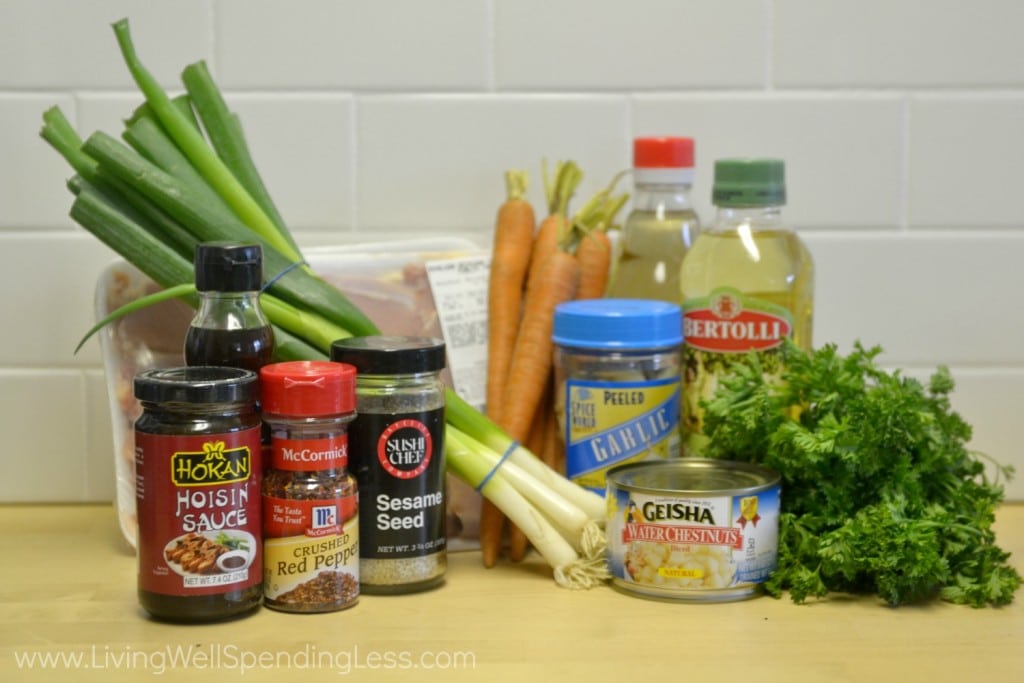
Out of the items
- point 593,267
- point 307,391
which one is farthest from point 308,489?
point 593,267

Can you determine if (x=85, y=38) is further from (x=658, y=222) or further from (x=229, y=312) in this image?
(x=658, y=222)

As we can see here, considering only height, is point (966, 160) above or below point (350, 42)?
below

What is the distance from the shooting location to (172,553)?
974 millimetres

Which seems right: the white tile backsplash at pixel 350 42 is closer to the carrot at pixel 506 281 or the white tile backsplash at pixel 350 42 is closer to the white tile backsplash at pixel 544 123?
the white tile backsplash at pixel 544 123

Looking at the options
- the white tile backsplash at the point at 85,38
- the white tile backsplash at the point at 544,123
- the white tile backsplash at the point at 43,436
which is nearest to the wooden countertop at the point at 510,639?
the white tile backsplash at the point at 43,436

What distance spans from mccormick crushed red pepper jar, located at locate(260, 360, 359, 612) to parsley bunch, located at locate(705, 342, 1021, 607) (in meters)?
0.34

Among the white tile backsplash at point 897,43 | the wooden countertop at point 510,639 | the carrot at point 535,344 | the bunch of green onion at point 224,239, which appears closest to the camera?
the wooden countertop at point 510,639

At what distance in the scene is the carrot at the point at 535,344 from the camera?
125cm

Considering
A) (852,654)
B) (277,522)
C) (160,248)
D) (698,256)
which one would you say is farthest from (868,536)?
(160,248)

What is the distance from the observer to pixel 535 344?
1.27m

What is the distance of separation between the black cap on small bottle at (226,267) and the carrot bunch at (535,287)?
32cm

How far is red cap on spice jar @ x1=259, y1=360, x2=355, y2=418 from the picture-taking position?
3.29ft

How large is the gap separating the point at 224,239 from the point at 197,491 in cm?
26

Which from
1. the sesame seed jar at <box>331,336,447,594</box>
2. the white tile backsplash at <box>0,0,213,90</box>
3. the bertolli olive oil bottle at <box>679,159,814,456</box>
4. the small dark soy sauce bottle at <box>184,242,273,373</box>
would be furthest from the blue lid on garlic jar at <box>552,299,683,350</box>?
the white tile backsplash at <box>0,0,213,90</box>
